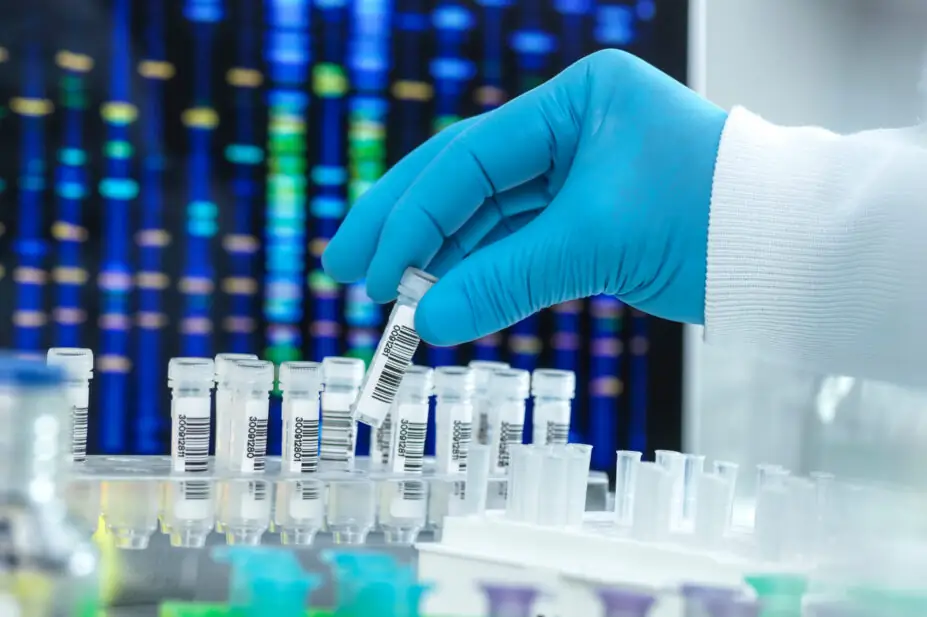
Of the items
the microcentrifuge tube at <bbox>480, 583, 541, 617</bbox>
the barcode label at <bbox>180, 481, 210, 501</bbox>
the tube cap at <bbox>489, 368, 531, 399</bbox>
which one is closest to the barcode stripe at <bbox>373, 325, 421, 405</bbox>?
the barcode label at <bbox>180, 481, 210, 501</bbox>

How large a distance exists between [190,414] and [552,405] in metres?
0.55

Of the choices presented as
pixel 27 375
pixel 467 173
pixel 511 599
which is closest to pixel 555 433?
pixel 467 173

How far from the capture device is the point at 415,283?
52.4 inches

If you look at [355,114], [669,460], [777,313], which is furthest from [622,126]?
[355,114]

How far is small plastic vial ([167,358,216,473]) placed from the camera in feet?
4.28

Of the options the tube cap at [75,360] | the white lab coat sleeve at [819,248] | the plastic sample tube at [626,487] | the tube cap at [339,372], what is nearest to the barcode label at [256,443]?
the tube cap at [339,372]

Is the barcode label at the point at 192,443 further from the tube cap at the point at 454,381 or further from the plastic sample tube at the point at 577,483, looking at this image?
the plastic sample tube at the point at 577,483

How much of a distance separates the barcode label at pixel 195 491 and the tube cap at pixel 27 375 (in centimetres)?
65

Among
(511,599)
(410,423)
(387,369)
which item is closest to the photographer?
(511,599)

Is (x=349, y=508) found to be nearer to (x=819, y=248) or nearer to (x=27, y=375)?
(x=819, y=248)

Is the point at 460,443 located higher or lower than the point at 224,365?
lower

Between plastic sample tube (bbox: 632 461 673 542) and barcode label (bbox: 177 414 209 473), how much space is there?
0.55m

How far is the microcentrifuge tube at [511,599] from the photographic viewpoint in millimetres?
723

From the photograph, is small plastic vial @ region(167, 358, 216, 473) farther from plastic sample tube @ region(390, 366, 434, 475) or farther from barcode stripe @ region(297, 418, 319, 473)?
plastic sample tube @ region(390, 366, 434, 475)
